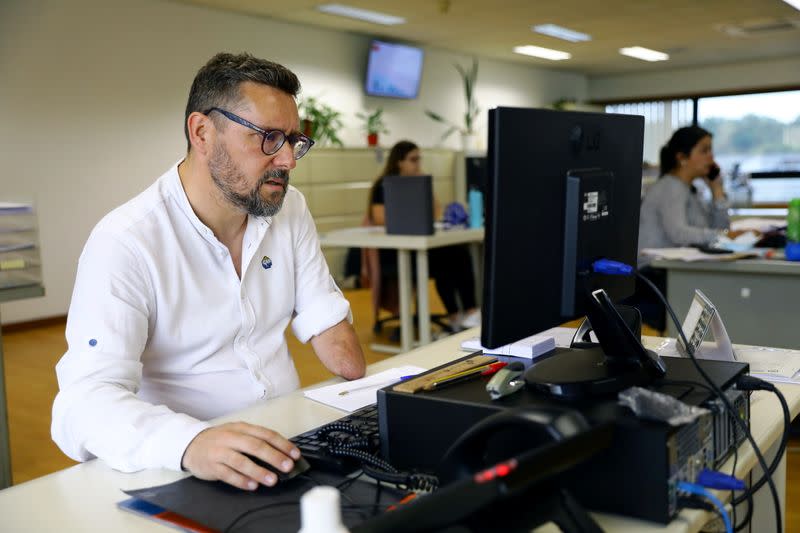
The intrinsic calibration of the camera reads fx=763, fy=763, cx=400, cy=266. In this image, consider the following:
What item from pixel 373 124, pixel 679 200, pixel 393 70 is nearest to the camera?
pixel 679 200

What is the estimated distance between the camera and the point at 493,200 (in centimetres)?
97

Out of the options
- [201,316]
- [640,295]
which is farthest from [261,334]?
[640,295]

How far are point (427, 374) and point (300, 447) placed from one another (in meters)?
0.20

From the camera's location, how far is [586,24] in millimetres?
7852

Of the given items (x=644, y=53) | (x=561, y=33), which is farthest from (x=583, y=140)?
(x=644, y=53)

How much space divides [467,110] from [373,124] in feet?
6.29

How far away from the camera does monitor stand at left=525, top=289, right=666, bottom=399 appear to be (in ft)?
3.18

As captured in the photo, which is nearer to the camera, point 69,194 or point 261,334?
point 261,334

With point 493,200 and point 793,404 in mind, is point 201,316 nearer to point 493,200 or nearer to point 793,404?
point 493,200

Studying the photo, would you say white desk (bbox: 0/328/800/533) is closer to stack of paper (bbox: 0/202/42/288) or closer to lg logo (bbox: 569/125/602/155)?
lg logo (bbox: 569/125/602/155)

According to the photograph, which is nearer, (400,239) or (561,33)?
(400,239)

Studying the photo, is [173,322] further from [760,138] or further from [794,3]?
[760,138]

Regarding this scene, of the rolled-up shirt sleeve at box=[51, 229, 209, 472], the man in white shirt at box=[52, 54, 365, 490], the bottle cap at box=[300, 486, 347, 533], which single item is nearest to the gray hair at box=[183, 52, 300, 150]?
the man in white shirt at box=[52, 54, 365, 490]

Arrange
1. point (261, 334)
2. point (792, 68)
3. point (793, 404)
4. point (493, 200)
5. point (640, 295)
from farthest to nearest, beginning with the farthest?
point (792, 68), point (640, 295), point (261, 334), point (793, 404), point (493, 200)
